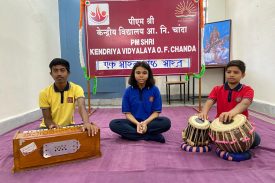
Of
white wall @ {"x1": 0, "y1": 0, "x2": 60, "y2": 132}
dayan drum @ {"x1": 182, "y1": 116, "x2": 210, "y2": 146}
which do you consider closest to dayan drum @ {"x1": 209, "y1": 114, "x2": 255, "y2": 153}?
dayan drum @ {"x1": 182, "y1": 116, "x2": 210, "y2": 146}

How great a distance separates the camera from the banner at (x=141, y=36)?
3260mm

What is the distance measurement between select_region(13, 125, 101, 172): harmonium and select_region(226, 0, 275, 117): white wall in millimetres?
2602

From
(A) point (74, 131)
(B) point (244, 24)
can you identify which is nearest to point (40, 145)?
(A) point (74, 131)

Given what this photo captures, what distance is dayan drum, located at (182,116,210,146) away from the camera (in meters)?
1.72

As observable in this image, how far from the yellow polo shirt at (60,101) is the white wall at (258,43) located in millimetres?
2589

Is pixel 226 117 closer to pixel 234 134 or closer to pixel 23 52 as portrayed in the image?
pixel 234 134

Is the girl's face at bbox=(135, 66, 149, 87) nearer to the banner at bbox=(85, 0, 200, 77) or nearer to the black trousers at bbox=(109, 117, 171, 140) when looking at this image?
the black trousers at bbox=(109, 117, 171, 140)

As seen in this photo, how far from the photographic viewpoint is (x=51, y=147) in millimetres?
1517

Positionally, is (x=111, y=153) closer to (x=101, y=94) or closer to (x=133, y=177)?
(x=133, y=177)

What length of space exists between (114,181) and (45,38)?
3.21 meters

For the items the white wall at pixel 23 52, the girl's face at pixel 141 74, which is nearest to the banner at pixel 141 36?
the white wall at pixel 23 52

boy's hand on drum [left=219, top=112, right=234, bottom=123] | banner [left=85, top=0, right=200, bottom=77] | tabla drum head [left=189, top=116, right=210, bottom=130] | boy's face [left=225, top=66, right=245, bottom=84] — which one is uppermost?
banner [left=85, top=0, right=200, bottom=77]

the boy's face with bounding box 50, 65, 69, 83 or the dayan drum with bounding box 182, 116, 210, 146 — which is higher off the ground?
the boy's face with bounding box 50, 65, 69, 83

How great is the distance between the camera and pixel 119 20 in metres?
3.29
